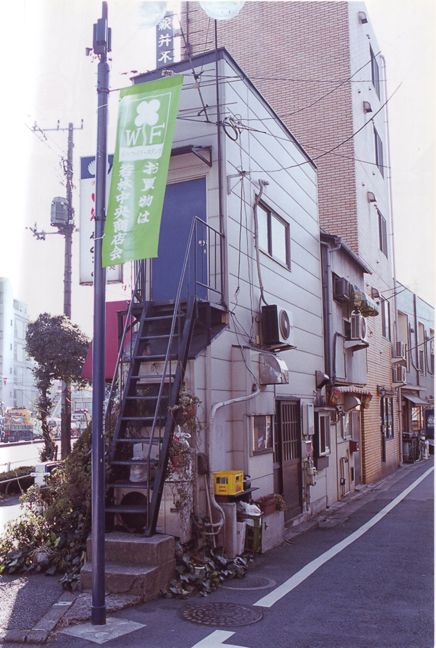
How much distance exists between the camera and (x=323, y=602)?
21.3 ft

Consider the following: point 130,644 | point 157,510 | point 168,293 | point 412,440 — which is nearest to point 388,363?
point 412,440

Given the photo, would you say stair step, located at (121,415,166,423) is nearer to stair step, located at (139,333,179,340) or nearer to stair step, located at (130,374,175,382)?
stair step, located at (130,374,175,382)

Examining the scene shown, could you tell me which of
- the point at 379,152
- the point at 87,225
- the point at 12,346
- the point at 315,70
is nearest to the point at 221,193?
the point at 87,225

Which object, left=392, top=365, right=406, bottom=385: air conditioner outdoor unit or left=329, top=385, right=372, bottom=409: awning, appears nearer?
left=329, top=385, right=372, bottom=409: awning

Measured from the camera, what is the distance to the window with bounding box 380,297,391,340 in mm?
22172

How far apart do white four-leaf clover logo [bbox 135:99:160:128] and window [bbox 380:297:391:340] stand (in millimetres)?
17134

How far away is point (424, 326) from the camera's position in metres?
32.6

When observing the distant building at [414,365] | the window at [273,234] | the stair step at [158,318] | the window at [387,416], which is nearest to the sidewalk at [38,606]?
the stair step at [158,318]

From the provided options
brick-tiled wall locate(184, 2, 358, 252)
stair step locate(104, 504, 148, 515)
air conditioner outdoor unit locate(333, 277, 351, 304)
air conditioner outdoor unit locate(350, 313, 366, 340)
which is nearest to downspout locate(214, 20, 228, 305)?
A: stair step locate(104, 504, 148, 515)

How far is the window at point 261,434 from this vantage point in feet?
31.0

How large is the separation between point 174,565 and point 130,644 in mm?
1717

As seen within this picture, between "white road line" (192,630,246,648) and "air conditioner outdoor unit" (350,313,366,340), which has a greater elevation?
"air conditioner outdoor unit" (350,313,366,340)

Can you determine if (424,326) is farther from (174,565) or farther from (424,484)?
(174,565)

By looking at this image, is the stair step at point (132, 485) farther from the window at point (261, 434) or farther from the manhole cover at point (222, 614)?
the window at point (261, 434)
